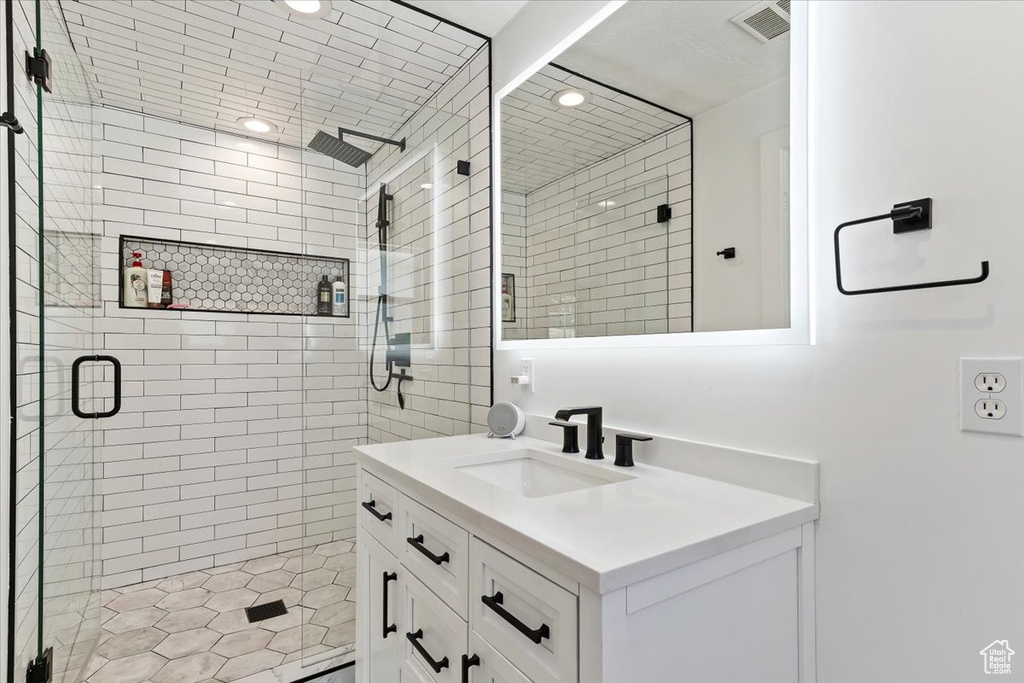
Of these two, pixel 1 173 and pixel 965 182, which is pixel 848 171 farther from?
pixel 1 173

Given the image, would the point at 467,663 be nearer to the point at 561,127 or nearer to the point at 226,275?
the point at 561,127

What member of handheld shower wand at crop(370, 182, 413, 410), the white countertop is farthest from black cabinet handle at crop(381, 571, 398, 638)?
handheld shower wand at crop(370, 182, 413, 410)

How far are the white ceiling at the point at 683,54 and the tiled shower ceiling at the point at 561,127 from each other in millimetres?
48

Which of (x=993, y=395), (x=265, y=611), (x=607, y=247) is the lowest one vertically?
(x=265, y=611)

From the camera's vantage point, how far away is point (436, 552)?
123 centimetres

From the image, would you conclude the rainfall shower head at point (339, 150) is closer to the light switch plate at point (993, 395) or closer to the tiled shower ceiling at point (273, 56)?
the tiled shower ceiling at point (273, 56)

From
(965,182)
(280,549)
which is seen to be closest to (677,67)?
(965,182)

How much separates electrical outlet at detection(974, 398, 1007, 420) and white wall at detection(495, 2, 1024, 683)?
0.04m

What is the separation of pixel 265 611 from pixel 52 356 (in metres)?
1.47

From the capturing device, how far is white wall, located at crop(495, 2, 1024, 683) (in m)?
0.84

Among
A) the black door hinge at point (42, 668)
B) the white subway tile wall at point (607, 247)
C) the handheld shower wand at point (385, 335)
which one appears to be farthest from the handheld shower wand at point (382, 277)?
the black door hinge at point (42, 668)

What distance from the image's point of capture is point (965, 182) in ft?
2.88

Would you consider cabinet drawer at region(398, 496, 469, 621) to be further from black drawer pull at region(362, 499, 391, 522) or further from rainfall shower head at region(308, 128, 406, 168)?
rainfall shower head at region(308, 128, 406, 168)

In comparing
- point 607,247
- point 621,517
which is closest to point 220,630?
point 621,517
